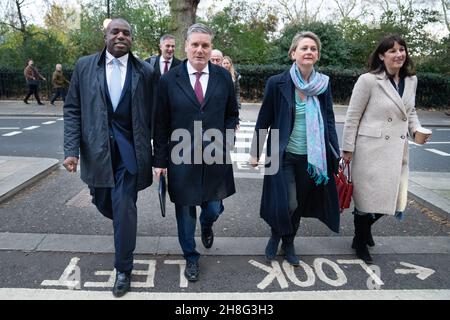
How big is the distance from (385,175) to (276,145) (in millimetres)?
972

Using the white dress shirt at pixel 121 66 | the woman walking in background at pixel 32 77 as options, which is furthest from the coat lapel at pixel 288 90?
the woman walking in background at pixel 32 77

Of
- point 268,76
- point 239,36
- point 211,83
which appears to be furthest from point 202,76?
point 239,36

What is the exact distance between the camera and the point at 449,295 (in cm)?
306

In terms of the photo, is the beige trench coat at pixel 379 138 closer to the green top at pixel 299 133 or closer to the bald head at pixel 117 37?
the green top at pixel 299 133

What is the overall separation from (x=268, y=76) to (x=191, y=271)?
15739 mm

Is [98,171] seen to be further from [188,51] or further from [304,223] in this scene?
[304,223]

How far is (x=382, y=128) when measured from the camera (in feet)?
11.2

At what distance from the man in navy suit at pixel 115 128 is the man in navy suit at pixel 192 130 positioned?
167 mm

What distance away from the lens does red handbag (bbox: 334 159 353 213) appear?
3605 millimetres

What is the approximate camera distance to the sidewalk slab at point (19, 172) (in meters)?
5.13

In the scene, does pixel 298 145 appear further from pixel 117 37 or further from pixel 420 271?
pixel 117 37

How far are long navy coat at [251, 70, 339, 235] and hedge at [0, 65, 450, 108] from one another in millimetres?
14637
